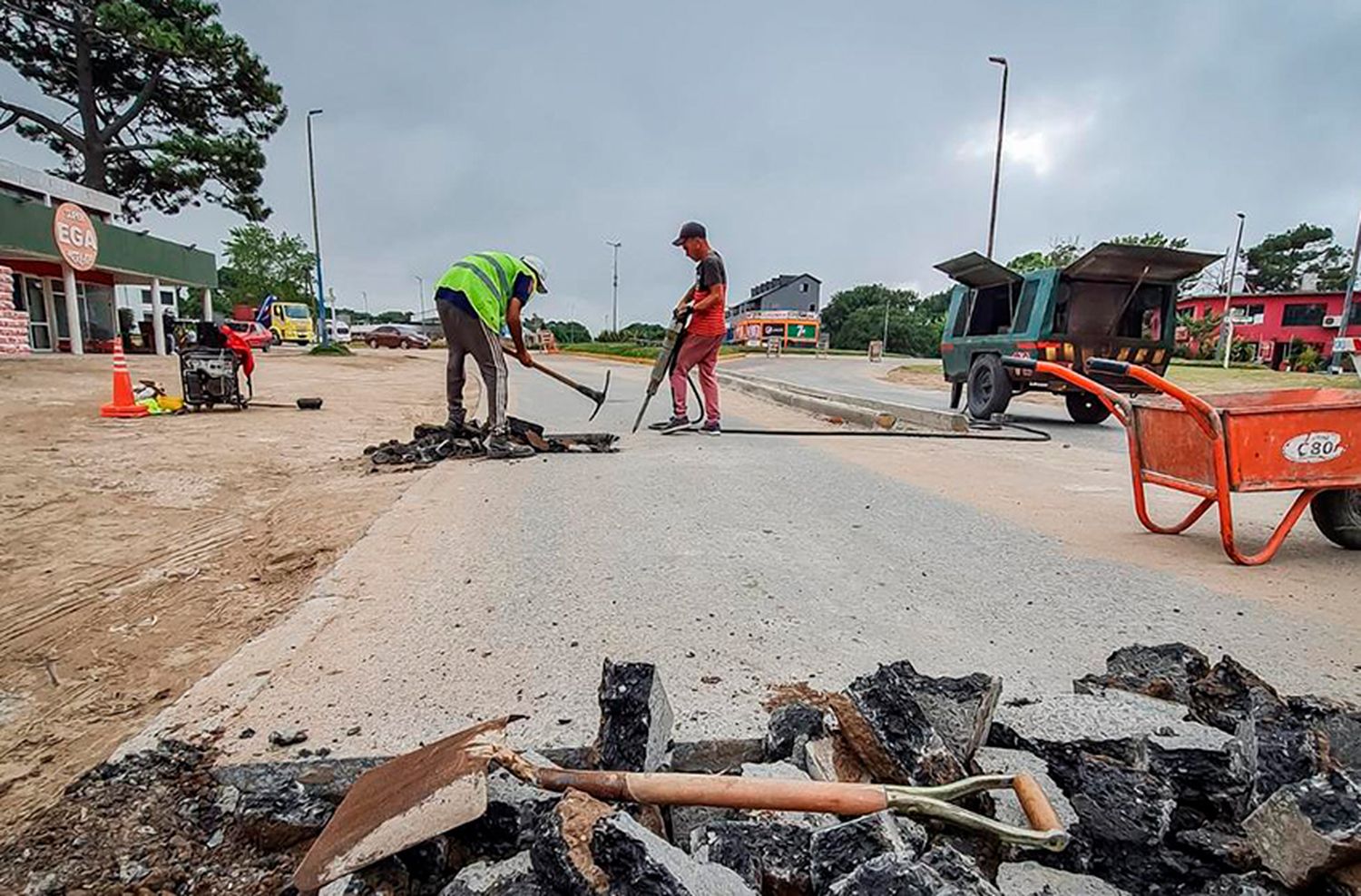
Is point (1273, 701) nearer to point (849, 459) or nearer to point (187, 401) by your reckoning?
point (849, 459)

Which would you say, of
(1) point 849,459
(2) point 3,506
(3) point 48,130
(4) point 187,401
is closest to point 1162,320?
(1) point 849,459

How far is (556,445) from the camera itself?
6.59 meters

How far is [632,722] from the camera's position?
1.66 m

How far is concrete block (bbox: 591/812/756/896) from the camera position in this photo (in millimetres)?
1179

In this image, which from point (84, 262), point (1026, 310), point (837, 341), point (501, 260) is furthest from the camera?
point (837, 341)

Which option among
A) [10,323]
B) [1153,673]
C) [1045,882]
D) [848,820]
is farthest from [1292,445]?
[10,323]

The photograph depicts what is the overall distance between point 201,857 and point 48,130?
3324cm

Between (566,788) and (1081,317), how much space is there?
31.1ft

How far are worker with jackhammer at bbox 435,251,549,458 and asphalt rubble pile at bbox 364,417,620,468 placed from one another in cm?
15

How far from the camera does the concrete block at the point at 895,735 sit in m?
1.63

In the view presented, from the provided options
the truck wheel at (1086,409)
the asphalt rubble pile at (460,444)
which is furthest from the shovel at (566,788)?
the truck wheel at (1086,409)

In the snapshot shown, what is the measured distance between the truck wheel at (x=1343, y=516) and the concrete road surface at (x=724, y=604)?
0.11 m

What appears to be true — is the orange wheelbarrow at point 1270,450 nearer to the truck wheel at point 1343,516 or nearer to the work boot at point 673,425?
the truck wheel at point 1343,516

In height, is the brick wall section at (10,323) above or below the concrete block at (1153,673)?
above
